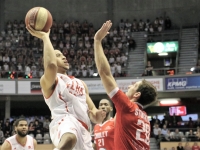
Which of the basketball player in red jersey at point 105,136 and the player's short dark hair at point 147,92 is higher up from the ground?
the player's short dark hair at point 147,92

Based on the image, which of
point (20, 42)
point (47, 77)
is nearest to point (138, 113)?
point (47, 77)

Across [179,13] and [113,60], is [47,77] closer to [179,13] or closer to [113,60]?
[113,60]

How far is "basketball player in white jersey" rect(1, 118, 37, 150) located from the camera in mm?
7535

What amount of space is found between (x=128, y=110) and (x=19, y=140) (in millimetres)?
4343

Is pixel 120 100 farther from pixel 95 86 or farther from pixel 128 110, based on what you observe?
pixel 95 86

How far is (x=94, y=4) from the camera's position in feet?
104

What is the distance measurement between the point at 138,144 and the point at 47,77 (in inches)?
50.9

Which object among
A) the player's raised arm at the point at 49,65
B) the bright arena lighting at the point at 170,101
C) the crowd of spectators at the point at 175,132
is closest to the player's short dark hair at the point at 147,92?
the player's raised arm at the point at 49,65

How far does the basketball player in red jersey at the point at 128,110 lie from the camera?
3834mm

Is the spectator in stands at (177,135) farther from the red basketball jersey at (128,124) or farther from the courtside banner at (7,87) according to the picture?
the red basketball jersey at (128,124)

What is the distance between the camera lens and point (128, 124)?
12.6 feet

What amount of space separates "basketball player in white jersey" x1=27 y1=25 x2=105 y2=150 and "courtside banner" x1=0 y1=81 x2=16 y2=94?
18.2 meters

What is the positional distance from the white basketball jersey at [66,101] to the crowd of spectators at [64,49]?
18083mm

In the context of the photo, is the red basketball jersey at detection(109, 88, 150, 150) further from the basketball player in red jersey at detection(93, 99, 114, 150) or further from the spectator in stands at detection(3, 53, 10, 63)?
the spectator in stands at detection(3, 53, 10, 63)
